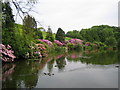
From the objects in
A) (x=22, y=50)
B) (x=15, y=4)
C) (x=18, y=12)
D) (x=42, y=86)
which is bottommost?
(x=42, y=86)

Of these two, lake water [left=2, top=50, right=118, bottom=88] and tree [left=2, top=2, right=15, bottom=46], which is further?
tree [left=2, top=2, right=15, bottom=46]

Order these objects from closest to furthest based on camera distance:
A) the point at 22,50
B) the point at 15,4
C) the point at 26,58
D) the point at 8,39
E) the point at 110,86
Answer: the point at 110,86
the point at 15,4
the point at 8,39
the point at 22,50
the point at 26,58

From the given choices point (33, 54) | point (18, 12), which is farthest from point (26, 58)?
point (18, 12)

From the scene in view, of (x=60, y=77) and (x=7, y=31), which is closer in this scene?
(x=60, y=77)

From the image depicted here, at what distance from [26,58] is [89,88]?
7.30m

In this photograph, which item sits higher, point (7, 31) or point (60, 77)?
A: point (7, 31)

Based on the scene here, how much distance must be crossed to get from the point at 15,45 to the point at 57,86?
6115 millimetres

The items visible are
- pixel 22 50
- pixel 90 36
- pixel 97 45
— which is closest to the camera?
pixel 22 50

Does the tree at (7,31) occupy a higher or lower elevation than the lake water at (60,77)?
higher

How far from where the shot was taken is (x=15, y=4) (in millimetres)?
3979

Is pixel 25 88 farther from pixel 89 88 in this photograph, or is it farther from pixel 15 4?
pixel 15 4

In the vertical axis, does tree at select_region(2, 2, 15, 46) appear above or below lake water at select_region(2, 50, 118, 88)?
above

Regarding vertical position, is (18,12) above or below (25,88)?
above

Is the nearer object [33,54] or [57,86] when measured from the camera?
[57,86]
